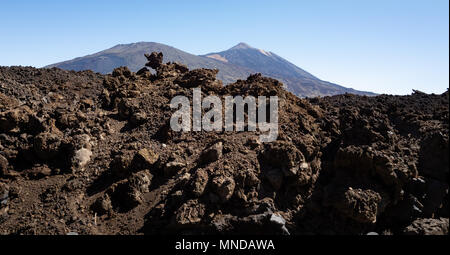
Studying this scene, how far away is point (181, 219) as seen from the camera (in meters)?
5.85

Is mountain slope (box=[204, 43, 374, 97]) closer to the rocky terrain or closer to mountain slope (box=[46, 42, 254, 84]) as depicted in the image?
mountain slope (box=[46, 42, 254, 84])

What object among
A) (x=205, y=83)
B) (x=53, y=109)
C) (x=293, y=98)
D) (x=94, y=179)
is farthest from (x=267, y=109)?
(x=53, y=109)

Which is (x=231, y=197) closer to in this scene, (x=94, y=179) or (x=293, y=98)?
(x=94, y=179)

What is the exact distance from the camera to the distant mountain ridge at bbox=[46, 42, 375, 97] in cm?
8938

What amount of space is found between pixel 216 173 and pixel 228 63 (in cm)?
10400
